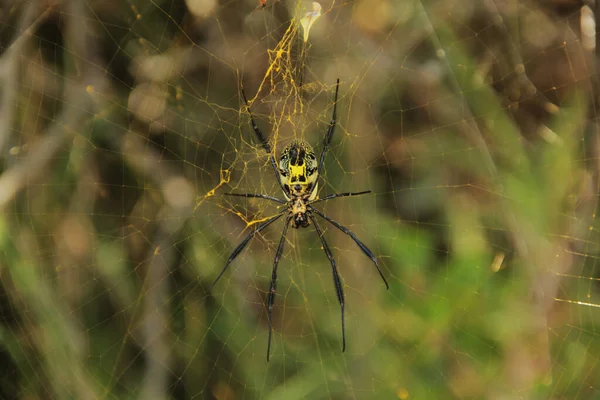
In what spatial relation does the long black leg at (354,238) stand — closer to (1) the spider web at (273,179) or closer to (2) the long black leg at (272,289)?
(1) the spider web at (273,179)

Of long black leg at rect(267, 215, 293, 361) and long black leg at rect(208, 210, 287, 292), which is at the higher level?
long black leg at rect(208, 210, 287, 292)

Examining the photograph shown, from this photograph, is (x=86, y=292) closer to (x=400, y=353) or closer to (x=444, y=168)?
(x=400, y=353)

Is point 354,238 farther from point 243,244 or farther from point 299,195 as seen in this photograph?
point 243,244

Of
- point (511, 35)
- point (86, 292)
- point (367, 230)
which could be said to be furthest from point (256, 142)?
point (511, 35)

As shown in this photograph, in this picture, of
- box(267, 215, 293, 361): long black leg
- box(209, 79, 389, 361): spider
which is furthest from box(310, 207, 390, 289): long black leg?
box(267, 215, 293, 361): long black leg

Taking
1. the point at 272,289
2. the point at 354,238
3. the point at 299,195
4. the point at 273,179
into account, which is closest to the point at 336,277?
the point at 354,238

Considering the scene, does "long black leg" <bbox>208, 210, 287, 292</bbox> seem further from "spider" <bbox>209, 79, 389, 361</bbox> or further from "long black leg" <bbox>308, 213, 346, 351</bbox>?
"long black leg" <bbox>308, 213, 346, 351</bbox>
